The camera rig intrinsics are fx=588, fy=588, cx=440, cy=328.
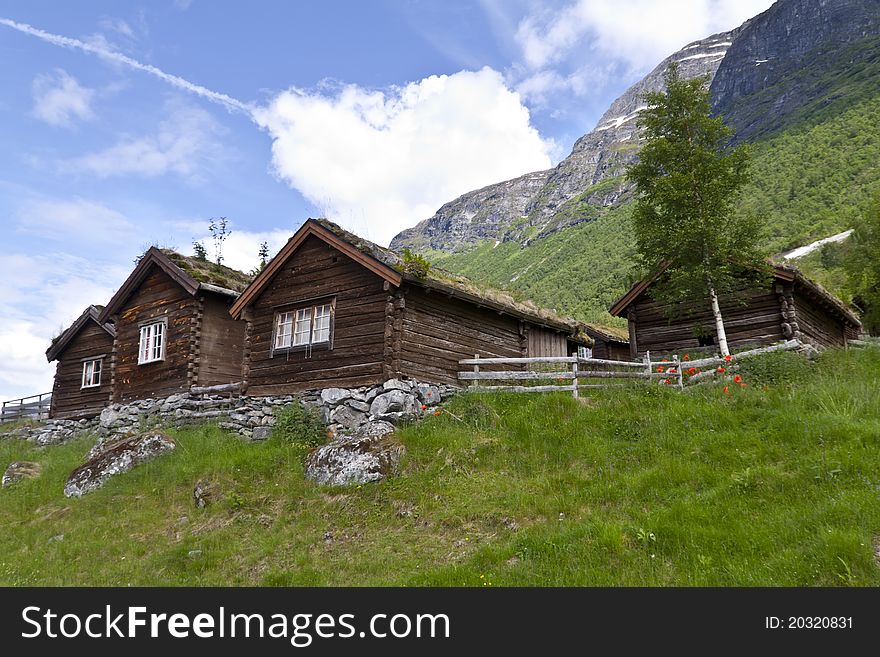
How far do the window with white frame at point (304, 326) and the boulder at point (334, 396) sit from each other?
6.00ft

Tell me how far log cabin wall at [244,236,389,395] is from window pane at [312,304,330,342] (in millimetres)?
352

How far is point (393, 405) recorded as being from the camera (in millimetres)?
16125

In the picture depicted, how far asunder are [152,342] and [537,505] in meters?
19.0

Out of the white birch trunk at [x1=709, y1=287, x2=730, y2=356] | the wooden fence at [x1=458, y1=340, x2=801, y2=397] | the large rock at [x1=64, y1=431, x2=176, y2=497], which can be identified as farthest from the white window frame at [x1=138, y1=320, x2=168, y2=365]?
the white birch trunk at [x1=709, y1=287, x2=730, y2=356]

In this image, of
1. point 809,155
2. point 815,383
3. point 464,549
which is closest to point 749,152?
point 815,383

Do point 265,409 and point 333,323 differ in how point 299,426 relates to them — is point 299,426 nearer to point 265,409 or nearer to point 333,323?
point 265,409

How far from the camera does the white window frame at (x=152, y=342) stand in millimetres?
23453

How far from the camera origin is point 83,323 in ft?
93.5

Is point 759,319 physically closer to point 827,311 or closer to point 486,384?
point 827,311

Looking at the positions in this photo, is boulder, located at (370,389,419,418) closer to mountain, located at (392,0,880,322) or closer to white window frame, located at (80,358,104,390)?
mountain, located at (392,0,880,322)

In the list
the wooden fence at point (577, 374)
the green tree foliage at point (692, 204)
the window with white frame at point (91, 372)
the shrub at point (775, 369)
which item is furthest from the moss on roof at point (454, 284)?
the window with white frame at point (91, 372)

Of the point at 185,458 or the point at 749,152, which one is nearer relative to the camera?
the point at 185,458

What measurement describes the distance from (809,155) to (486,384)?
91860 mm

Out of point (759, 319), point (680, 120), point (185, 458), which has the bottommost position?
point (185, 458)
